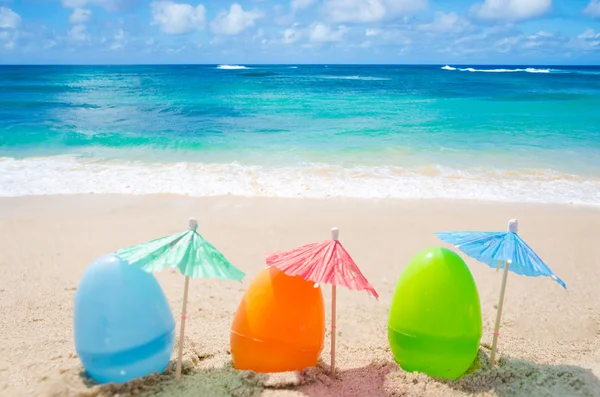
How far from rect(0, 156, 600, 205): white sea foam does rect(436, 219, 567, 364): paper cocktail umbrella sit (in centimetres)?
497

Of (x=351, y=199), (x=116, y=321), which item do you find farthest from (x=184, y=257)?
(x=351, y=199)

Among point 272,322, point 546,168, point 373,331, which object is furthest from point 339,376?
point 546,168

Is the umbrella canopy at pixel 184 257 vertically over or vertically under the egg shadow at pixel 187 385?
over

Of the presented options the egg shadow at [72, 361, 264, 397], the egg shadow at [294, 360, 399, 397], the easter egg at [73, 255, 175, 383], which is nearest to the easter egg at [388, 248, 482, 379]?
the egg shadow at [294, 360, 399, 397]

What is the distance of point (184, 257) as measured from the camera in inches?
110

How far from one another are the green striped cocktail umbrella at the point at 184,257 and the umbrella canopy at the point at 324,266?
0.31 m

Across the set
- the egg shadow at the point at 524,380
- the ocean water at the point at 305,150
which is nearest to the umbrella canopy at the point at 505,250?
the egg shadow at the point at 524,380

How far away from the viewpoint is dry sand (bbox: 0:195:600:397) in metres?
3.14

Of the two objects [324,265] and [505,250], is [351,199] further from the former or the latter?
[324,265]

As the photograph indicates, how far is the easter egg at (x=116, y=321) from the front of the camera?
113 inches

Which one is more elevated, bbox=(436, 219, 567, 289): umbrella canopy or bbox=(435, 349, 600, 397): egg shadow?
bbox=(436, 219, 567, 289): umbrella canopy

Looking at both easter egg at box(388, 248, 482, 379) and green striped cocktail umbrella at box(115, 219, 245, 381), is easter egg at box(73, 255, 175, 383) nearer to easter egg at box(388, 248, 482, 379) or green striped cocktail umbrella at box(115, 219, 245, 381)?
green striped cocktail umbrella at box(115, 219, 245, 381)

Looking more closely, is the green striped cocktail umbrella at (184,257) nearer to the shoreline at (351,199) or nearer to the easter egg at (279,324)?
the easter egg at (279,324)

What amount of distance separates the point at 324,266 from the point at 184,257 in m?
0.79
